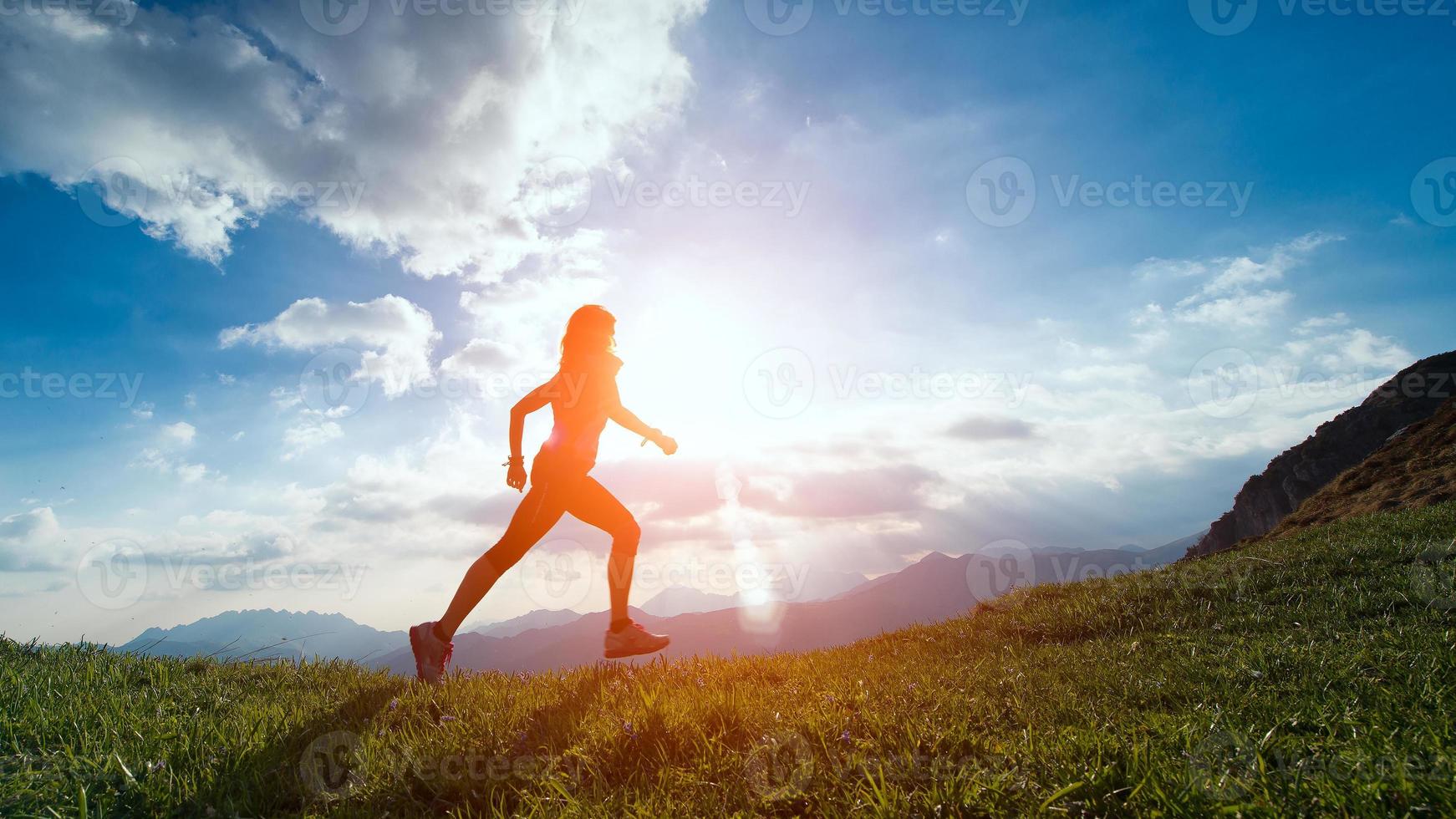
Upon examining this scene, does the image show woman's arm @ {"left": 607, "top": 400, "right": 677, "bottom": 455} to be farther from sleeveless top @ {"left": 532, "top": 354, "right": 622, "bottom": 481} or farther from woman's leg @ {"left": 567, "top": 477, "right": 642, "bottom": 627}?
woman's leg @ {"left": 567, "top": 477, "right": 642, "bottom": 627}

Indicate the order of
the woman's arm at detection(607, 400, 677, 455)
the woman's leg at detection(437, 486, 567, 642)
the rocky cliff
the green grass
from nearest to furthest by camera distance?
the green grass < the woman's leg at detection(437, 486, 567, 642) < the woman's arm at detection(607, 400, 677, 455) < the rocky cliff

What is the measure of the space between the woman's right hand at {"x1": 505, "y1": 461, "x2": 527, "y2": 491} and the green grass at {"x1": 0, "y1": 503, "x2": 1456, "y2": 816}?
1.73 m

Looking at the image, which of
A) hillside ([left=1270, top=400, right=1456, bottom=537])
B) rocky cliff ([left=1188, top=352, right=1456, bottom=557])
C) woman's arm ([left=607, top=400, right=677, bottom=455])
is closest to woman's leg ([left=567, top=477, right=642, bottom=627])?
woman's arm ([left=607, top=400, right=677, bottom=455])

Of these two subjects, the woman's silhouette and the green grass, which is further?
the woman's silhouette

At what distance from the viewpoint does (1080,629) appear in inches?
285

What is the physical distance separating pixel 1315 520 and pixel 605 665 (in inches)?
873

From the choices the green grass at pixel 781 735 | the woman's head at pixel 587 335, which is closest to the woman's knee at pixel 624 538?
the green grass at pixel 781 735

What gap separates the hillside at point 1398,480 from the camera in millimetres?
15883

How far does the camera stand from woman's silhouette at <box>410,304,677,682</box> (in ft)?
19.4

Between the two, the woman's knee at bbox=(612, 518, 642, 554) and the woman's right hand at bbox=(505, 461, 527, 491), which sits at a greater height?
the woman's right hand at bbox=(505, 461, 527, 491)

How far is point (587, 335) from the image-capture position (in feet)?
23.7

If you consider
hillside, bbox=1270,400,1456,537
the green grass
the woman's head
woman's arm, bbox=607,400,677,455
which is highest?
the woman's head

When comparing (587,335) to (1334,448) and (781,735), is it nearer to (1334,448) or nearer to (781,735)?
(781,735)

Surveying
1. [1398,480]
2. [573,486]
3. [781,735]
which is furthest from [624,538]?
[1398,480]
